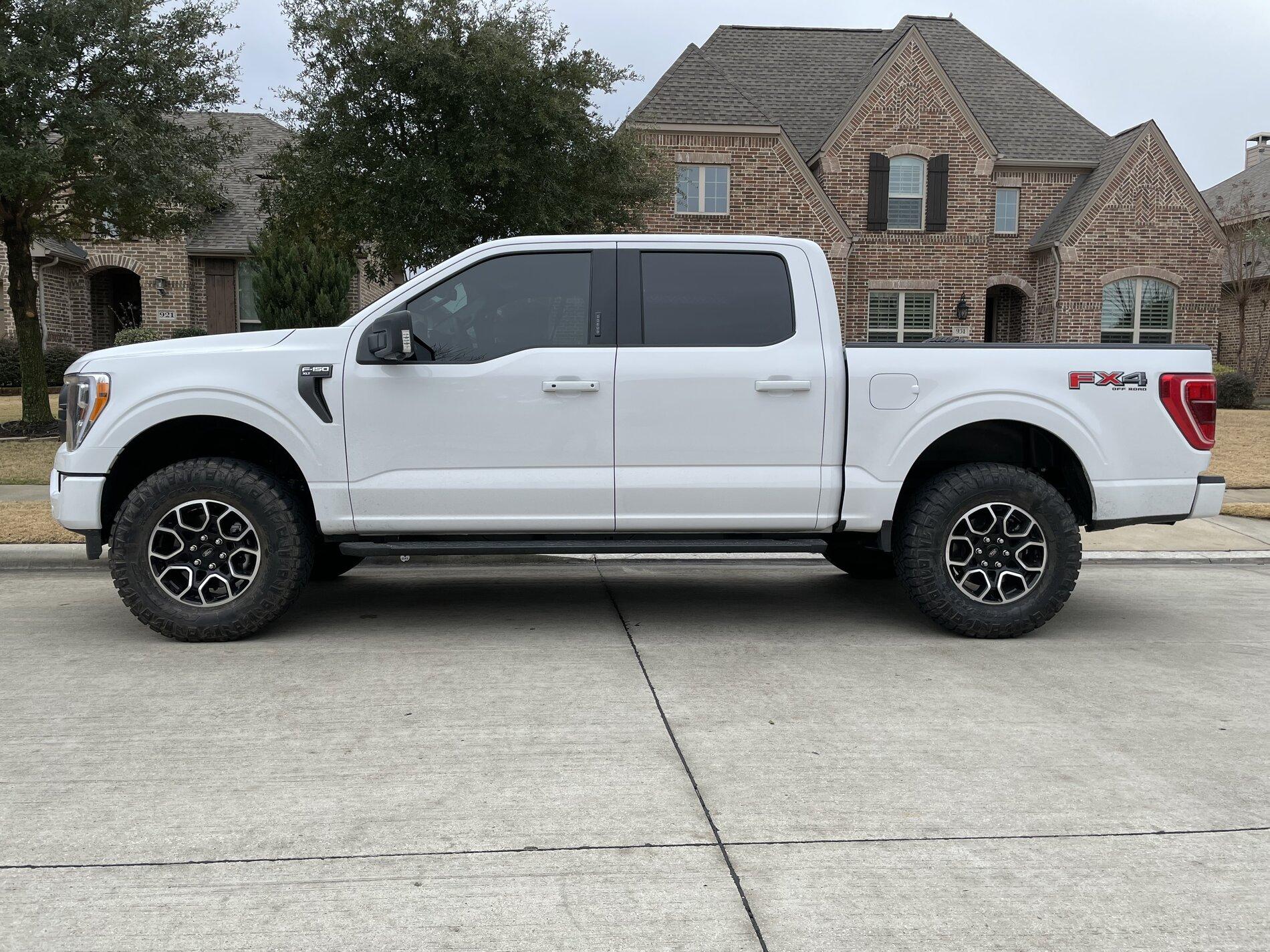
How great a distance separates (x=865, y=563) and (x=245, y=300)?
24.3 metres

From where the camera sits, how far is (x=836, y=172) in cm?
2631

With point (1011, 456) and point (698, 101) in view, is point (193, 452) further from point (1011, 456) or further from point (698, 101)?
point (698, 101)

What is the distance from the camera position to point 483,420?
561 cm

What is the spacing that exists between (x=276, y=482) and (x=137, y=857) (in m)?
2.77

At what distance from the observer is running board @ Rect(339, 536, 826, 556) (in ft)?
18.7

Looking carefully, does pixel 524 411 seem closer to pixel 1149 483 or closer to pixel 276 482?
pixel 276 482

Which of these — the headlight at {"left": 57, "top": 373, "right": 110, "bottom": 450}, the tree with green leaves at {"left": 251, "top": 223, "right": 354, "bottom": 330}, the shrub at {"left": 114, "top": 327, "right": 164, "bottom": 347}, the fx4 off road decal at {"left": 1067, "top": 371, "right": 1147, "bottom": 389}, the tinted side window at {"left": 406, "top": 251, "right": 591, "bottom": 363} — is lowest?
the headlight at {"left": 57, "top": 373, "right": 110, "bottom": 450}

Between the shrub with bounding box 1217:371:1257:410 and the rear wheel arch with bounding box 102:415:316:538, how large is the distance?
25.5 m

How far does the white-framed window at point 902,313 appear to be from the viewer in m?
26.8

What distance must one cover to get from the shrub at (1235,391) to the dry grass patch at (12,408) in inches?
991

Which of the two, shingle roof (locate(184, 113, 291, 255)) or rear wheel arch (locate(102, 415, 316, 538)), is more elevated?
shingle roof (locate(184, 113, 291, 255))

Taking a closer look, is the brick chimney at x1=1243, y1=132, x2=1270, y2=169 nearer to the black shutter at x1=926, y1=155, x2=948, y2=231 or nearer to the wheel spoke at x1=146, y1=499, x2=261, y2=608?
the black shutter at x1=926, y1=155, x2=948, y2=231

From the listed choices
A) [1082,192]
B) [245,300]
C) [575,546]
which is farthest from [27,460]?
[1082,192]

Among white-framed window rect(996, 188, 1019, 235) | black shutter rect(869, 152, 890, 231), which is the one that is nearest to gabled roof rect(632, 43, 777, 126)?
black shutter rect(869, 152, 890, 231)
